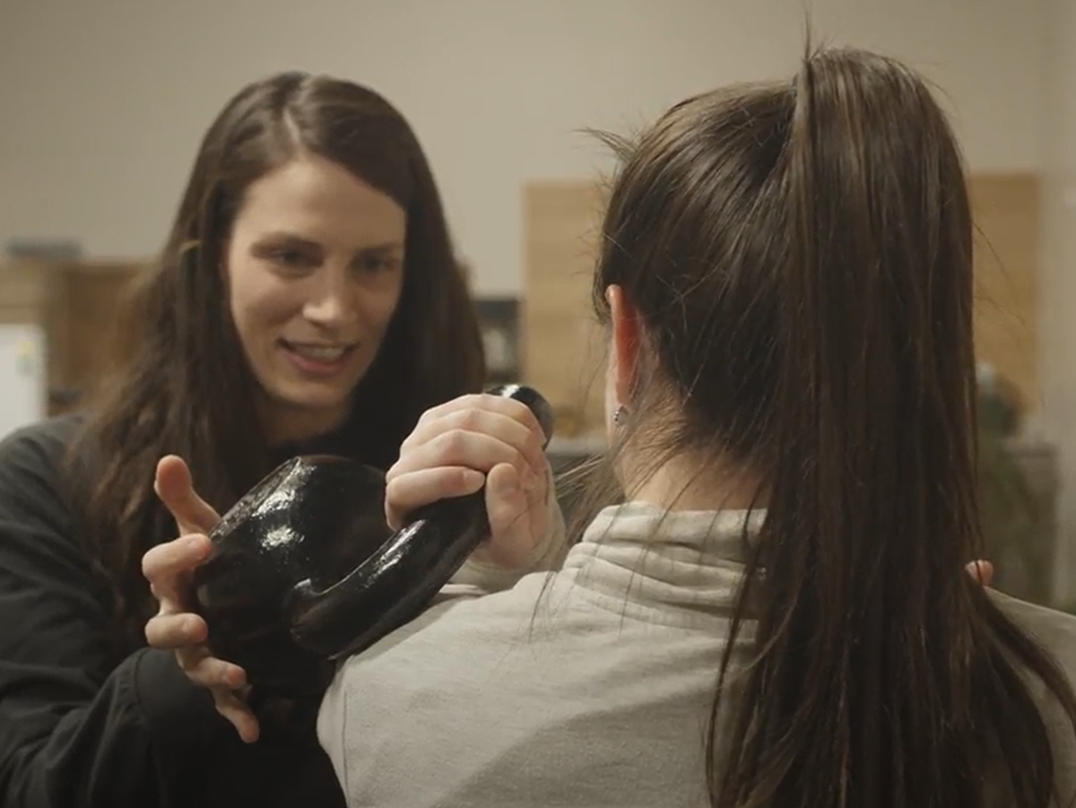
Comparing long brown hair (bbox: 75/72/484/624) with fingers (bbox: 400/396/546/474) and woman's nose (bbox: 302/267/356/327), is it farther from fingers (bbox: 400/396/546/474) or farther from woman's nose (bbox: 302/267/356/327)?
fingers (bbox: 400/396/546/474)

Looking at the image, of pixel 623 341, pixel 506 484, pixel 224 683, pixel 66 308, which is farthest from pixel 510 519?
pixel 66 308

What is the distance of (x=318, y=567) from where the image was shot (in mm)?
712

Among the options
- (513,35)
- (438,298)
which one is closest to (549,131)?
(513,35)

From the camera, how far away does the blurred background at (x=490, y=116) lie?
11.0 feet

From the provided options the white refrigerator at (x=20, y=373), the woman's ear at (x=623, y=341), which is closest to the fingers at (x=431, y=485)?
the woman's ear at (x=623, y=341)

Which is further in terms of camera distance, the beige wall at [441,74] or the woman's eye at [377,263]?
the beige wall at [441,74]

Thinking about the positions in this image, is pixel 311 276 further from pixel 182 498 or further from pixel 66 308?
pixel 66 308

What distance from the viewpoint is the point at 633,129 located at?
0.70m

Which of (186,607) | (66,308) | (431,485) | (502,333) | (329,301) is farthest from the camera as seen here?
(502,333)

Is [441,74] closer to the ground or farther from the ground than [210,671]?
farther from the ground

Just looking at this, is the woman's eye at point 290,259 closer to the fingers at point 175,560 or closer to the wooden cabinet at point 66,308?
the fingers at point 175,560

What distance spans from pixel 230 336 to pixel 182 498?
346 millimetres

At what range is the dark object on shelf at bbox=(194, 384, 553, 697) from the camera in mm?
662

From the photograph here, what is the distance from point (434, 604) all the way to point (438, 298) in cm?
62
